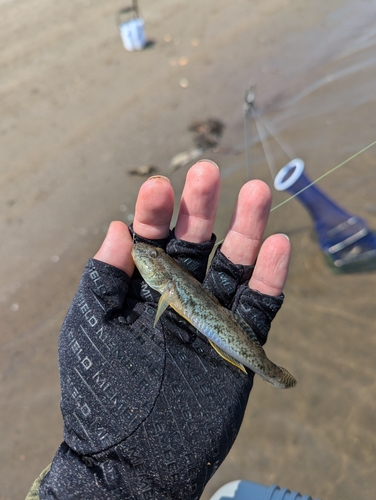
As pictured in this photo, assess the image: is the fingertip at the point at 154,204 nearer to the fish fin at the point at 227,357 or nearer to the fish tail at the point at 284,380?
the fish fin at the point at 227,357

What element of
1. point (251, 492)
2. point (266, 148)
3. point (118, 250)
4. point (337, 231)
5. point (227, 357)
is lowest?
point (251, 492)

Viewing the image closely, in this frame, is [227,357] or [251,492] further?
[251,492]

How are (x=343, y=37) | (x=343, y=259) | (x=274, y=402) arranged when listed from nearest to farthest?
(x=274, y=402) → (x=343, y=259) → (x=343, y=37)

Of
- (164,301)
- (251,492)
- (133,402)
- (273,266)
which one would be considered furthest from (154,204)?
(251,492)

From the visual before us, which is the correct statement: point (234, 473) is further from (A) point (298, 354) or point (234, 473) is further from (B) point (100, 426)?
(B) point (100, 426)

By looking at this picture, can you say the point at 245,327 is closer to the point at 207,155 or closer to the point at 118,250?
the point at 118,250

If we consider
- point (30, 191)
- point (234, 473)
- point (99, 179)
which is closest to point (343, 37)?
point (99, 179)

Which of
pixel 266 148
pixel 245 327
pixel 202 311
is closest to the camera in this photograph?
pixel 202 311

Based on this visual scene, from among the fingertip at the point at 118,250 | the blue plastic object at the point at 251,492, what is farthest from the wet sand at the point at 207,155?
the fingertip at the point at 118,250
